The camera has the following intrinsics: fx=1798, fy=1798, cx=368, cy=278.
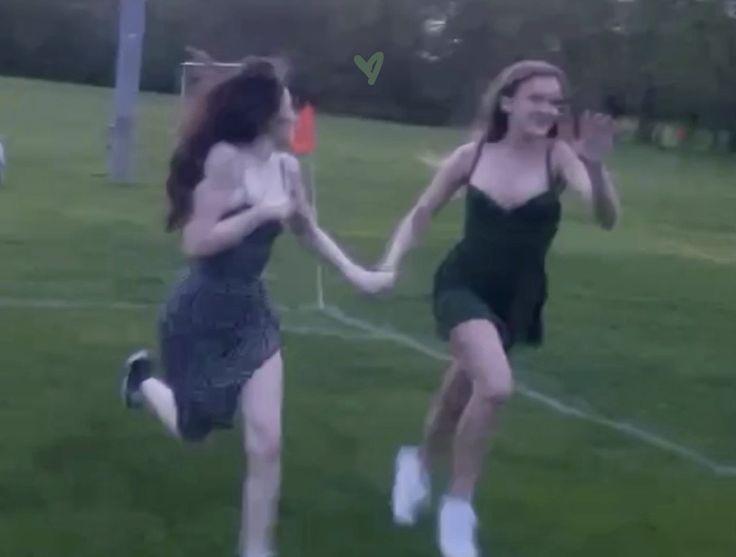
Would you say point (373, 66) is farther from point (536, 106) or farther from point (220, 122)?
point (220, 122)

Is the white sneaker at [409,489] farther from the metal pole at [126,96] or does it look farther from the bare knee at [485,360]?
the metal pole at [126,96]

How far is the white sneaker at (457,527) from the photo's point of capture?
6.03m

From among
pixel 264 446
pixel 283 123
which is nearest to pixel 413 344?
pixel 283 123

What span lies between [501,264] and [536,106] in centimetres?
56

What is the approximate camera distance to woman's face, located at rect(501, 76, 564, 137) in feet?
20.5

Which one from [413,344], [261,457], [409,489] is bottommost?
[413,344]

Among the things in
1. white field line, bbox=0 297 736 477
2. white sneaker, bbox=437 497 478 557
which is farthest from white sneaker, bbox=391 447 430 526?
white field line, bbox=0 297 736 477

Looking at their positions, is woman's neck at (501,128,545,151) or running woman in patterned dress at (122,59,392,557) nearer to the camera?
running woman in patterned dress at (122,59,392,557)

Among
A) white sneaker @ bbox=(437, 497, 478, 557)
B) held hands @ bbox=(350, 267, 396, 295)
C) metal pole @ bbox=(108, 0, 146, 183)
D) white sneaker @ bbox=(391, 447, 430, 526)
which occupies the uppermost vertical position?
held hands @ bbox=(350, 267, 396, 295)

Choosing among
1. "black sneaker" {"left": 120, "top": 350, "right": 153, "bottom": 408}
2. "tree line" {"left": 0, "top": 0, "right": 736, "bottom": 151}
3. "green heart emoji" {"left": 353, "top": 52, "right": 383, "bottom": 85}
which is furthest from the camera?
"tree line" {"left": 0, "top": 0, "right": 736, "bottom": 151}

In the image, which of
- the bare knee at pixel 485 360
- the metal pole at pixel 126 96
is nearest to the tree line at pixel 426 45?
the metal pole at pixel 126 96

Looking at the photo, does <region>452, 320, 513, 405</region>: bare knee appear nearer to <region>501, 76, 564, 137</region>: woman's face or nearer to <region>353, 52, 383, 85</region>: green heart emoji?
<region>501, 76, 564, 137</region>: woman's face

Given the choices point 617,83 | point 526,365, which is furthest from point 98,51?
point 526,365

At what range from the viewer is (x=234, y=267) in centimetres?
582
